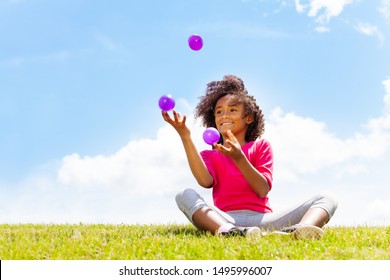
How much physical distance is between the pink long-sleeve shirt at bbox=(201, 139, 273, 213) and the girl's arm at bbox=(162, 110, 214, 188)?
0.17 meters

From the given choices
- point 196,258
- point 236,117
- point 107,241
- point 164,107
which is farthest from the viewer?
point 236,117

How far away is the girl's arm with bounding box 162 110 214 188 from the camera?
17.4ft

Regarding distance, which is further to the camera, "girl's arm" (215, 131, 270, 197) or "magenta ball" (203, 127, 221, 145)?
"magenta ball" (203, 127, 221, 145)

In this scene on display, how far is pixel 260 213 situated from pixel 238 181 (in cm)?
40

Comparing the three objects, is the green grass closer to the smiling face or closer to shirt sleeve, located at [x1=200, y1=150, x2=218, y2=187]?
shirt sleeve, located at [x1=200, y1=150, x2=218, y2=187]

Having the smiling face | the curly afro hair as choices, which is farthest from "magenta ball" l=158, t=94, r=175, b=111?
the curly afro hair

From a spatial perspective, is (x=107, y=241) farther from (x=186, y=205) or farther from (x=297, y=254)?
(x=297, y=254)

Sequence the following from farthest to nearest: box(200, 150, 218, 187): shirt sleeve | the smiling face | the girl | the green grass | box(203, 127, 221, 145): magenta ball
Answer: the smiling face → box(200, 150, 218, 187): shirt sleeve → box(203, 127, 221, 145): magenta ball → the girl → the green grass

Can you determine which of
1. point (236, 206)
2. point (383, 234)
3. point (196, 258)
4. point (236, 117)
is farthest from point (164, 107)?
point (383, 234)

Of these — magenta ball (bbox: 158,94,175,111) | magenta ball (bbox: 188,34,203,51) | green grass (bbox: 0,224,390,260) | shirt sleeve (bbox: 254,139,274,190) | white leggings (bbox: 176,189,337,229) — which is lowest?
green grass (bbox: 0,224,390,260)

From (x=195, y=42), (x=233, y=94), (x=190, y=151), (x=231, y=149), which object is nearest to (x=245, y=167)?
(x=231, y=149)

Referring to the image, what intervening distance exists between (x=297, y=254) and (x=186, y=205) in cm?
163
